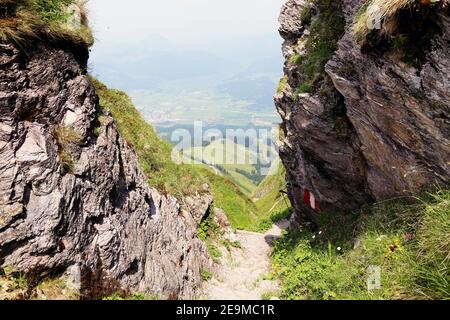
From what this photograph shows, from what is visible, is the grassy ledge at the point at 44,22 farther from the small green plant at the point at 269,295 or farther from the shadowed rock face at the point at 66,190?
the small green plant at the point at 269,295

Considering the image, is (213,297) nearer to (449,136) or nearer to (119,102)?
(449,136)

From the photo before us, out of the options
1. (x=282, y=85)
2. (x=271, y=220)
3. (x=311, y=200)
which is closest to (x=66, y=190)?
(x=311, y=200)

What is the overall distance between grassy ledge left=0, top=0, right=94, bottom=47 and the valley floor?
12320 mm

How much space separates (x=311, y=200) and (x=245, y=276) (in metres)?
7.19

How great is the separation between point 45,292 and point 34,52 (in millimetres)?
6758

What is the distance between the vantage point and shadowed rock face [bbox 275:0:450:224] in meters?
9.21

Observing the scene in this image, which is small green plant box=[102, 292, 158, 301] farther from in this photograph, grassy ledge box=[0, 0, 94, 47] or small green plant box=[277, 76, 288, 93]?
small green plant box=[277, 76, 288, 93]

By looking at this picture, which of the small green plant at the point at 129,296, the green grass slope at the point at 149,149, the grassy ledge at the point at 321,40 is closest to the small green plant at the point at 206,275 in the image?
the green grass slope at the point at 149,149

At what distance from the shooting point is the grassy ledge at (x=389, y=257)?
6965 mm

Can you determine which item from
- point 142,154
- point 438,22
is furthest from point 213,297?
point 438,22

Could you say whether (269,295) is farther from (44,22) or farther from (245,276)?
(44,22)

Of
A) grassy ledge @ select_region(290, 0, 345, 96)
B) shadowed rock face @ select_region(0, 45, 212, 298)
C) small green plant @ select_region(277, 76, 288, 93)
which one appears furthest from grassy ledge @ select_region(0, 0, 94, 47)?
small green plant @ select_region(277, 76, 288, 93)

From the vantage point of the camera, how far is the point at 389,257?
8.91 metres
